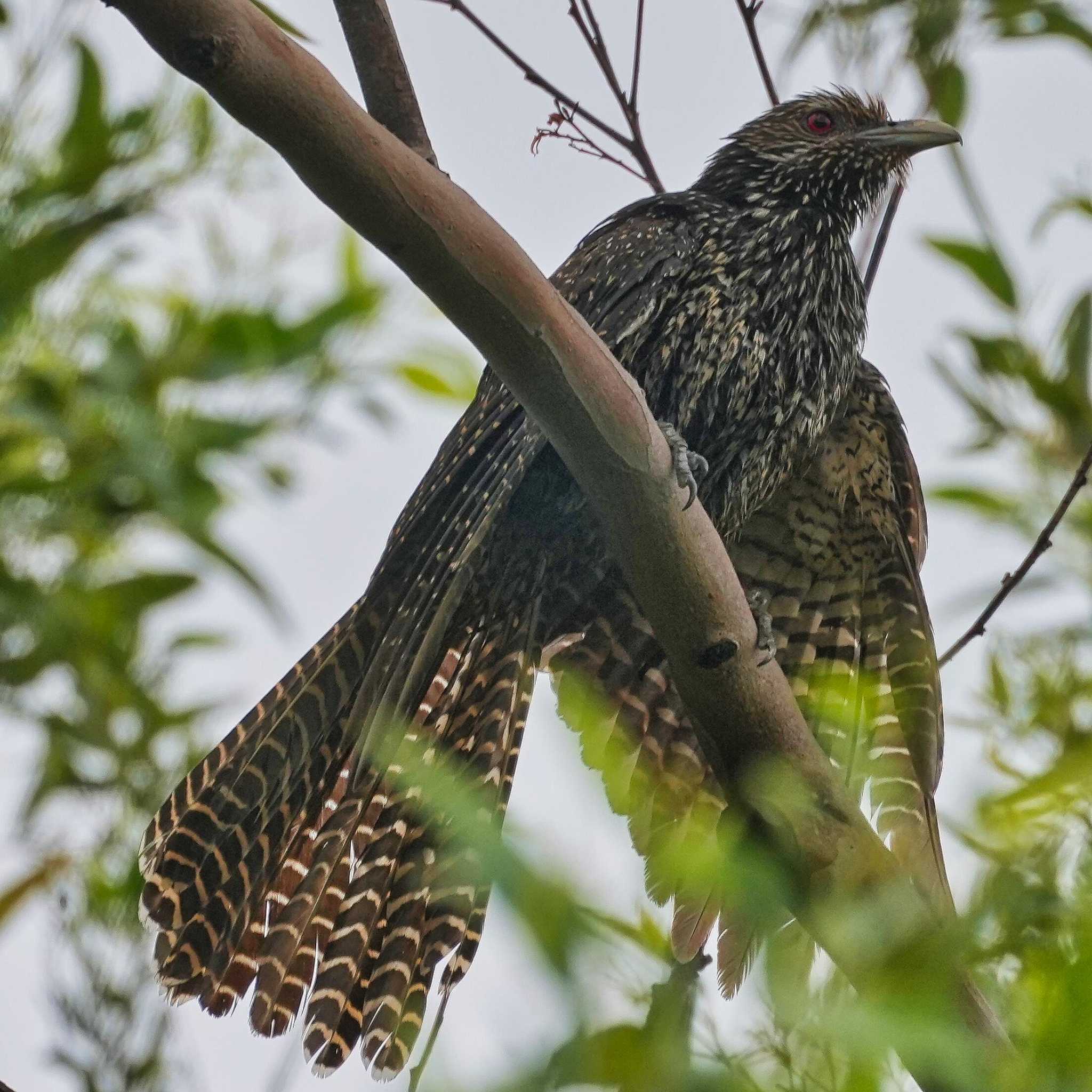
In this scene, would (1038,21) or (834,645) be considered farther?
(834,645)

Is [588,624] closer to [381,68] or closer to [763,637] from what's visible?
[763,637]

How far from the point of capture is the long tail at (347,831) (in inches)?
138

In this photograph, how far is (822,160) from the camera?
4.71 metres

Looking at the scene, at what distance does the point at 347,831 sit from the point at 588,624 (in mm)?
894

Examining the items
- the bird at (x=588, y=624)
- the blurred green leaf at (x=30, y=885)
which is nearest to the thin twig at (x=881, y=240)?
the bird at (x=588, y=624)

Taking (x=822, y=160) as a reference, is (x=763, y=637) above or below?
below

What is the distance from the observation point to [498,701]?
398 cm

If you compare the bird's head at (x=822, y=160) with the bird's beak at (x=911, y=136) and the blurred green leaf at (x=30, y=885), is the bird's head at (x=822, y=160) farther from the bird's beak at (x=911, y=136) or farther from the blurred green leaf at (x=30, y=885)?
the blurred green leaf at (x=30, y=885)

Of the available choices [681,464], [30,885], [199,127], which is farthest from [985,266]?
[30,885]

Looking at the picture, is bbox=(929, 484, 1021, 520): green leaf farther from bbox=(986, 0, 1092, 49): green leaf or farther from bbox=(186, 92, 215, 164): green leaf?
bbox=(186, 92, 215, 164): green leaf

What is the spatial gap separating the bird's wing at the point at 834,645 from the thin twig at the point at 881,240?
342 millimetres

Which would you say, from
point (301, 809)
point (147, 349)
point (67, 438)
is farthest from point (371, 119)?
point (301, 809)

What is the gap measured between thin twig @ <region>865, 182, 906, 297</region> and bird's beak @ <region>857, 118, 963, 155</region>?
330 mm

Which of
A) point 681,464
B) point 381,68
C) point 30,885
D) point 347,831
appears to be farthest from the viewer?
point 347,831
